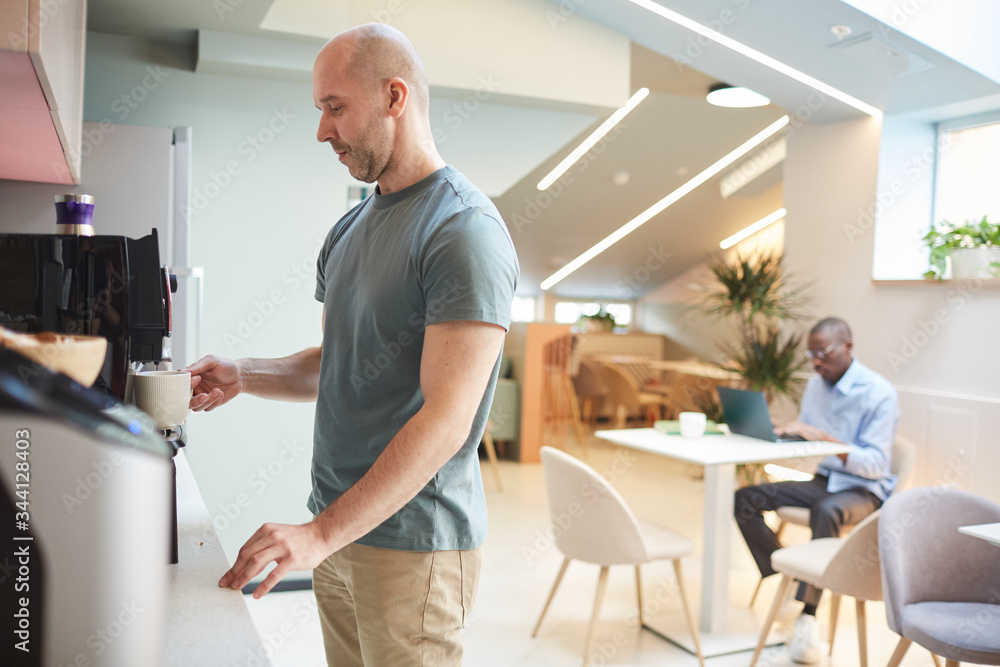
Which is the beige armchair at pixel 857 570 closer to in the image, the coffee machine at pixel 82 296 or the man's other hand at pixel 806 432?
the man's other hand at pixel 806 432

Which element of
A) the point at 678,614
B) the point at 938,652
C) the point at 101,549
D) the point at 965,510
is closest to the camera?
the point at 101,549

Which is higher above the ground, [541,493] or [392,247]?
[392,247]

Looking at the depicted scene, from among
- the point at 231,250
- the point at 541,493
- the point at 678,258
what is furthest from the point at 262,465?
the point at 678,258

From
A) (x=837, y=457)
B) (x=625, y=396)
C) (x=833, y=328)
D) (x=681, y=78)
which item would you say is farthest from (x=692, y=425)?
(x=625, y=396)

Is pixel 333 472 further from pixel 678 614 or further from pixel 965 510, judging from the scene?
pixel 678 614

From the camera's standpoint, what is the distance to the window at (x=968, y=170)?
3.74 m

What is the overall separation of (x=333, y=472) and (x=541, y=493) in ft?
13.4

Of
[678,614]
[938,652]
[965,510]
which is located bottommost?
[678,614]

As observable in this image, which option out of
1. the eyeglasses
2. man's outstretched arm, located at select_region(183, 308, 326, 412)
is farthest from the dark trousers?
man's outstretched arm, located at select_region(183, 308, 326, 412)

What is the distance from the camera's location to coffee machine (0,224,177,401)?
3.73 ft

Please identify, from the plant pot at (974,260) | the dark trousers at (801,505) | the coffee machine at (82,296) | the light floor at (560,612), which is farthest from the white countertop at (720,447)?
the coffee machine at (82,296)

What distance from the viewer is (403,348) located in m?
1.17

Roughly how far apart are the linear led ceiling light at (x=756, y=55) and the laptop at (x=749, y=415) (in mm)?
1520

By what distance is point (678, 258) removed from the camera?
891cm
